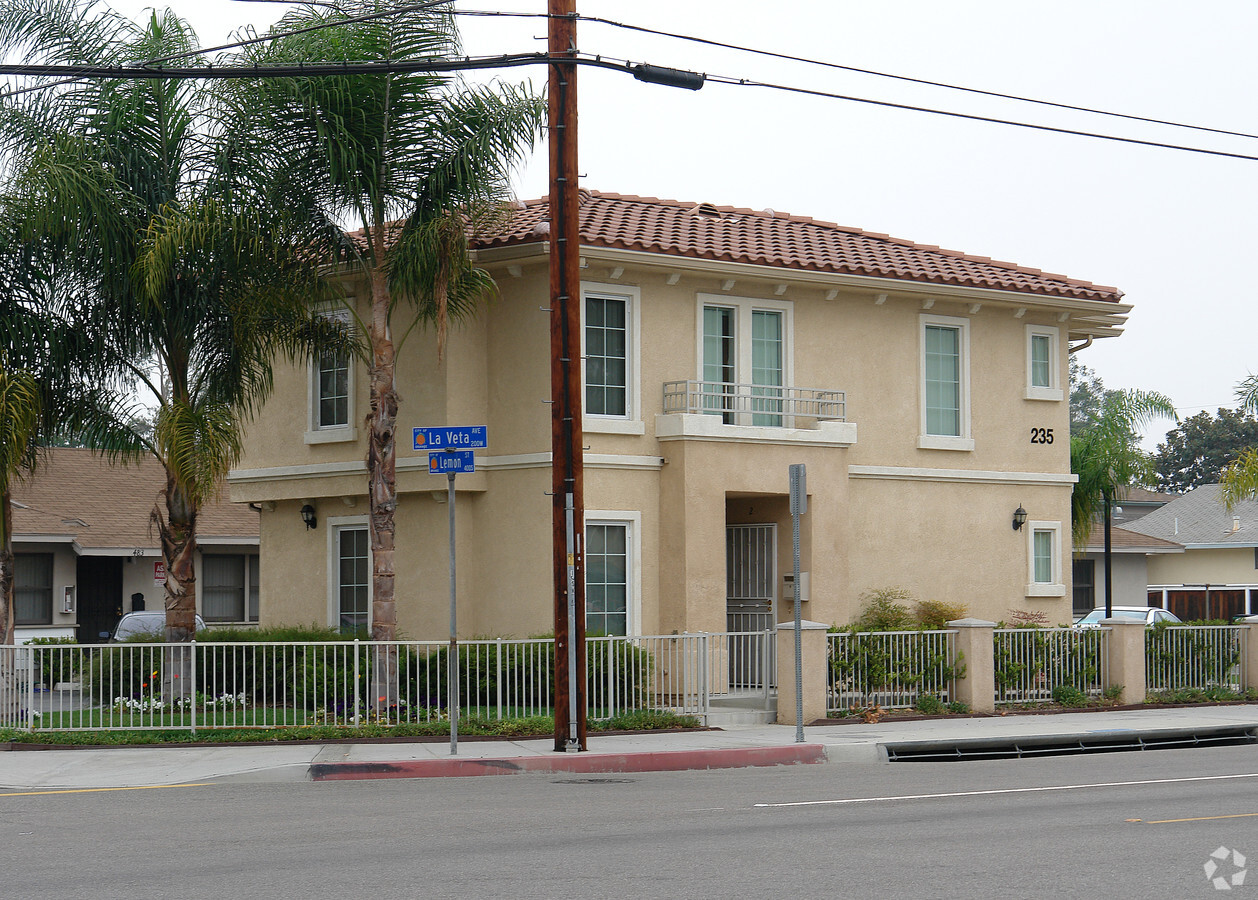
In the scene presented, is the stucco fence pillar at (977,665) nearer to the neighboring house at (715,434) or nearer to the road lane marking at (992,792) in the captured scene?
the neighboring house at (715,434)

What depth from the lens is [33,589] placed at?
29.9 m

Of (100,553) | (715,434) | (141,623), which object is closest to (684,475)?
(715,434)

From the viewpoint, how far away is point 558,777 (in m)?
14.4

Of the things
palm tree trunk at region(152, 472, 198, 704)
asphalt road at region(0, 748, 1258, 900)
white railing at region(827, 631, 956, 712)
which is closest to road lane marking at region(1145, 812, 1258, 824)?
asphalt road at region(0, 748, 1258, 900)

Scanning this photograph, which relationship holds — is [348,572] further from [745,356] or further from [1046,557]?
[1046,557]

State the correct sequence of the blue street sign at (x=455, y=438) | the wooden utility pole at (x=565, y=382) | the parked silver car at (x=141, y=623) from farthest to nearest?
1. the parked silver car at (x=141, y=623)
2. the wooden utility pole at (x=565, y=382)
3. the blue street sign at (x=455, y=438)

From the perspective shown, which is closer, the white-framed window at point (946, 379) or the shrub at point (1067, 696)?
the shrub at point (1067, 696)

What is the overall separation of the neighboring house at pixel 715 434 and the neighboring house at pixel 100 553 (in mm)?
8291

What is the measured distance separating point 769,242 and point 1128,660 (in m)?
8.09

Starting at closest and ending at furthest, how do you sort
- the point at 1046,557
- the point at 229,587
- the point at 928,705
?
the point at 928,705 < the point at 1046,557 < the point at 229,587

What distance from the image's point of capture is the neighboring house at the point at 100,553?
2978cm

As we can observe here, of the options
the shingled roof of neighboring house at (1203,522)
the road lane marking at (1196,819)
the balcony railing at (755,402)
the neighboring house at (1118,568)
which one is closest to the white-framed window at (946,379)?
the balcony railing at (755,402)

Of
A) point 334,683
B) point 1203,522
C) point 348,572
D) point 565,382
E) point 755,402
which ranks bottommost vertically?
point 334,683

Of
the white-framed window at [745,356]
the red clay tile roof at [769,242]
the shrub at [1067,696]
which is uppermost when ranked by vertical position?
the red clay tile roof at [769,242]
